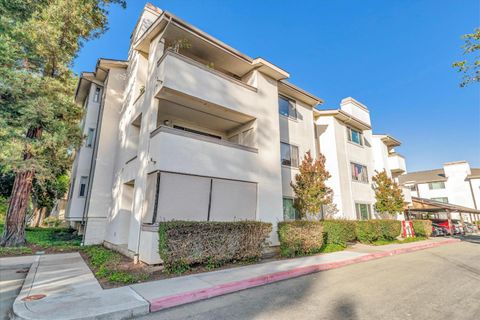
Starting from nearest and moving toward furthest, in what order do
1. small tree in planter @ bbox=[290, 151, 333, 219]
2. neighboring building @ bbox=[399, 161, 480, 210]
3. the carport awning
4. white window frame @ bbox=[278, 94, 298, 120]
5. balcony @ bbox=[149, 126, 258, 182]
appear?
1. balcony @ bbox=[149, 126, 258, 182]
2. small tree in planter @ bbox=[290, 151, 333, 219]
3. white window frame @ bbox=[278, 94, 298, 120]
4. the carport awning
5. neighboring building @ bbox=[399, 161, 480, 210]

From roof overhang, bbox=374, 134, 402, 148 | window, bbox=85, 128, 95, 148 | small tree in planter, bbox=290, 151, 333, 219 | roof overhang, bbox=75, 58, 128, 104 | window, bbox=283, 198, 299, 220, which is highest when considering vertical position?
roof overhang, bbox=75, 58, 128, 104

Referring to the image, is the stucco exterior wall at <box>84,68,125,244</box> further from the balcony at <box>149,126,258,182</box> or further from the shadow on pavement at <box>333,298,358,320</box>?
the shadow on pavement at <box>333,298,358,320</box>

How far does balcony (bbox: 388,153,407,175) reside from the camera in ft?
83.0

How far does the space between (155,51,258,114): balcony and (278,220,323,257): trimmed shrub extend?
5.99 metres

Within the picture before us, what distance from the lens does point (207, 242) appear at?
8.01m

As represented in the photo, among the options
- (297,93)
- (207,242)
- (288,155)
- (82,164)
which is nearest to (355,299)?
(207,242)

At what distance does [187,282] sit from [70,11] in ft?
51.5

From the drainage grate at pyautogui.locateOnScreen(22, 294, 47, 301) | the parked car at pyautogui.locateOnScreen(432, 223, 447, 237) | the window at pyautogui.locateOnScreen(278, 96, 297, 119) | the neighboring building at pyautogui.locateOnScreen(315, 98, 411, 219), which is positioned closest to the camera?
the drainage grate at pyautogui.locateOnScreen(22, 294, 47, 301)

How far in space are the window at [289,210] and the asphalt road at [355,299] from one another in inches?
208

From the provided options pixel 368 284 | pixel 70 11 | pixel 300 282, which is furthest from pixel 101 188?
pixel 368 284

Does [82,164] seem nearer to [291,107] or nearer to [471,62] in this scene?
[291,107]

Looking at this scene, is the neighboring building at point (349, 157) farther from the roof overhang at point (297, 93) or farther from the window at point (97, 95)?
the window at point (97, 95)

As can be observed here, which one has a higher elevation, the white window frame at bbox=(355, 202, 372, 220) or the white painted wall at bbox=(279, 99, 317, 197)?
the white painted wall at bbox=(279, 99, 317, 197)

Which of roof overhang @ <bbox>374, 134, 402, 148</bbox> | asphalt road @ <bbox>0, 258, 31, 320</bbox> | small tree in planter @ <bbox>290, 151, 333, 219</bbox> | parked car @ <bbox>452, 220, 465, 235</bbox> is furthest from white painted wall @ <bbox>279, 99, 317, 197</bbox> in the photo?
parked car @ <bbox>452, 220, 465, 235</bbox>
